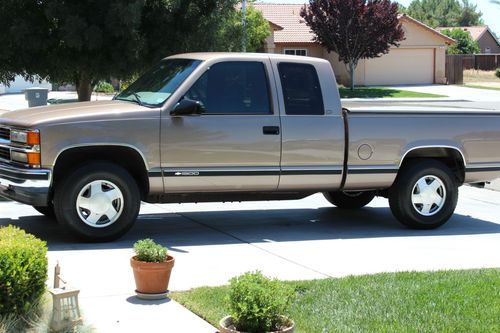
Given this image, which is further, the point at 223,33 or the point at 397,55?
the point at 397,55

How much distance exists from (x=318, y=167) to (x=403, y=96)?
117 ft

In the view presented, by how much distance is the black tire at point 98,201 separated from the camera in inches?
333

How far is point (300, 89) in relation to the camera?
9508 mm

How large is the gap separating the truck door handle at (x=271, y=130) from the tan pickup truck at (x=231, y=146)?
0.01 m

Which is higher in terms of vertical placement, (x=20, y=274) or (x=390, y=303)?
(x=20, y=274)

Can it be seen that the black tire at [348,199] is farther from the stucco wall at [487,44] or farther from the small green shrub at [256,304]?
the stucco wall at [487,44]

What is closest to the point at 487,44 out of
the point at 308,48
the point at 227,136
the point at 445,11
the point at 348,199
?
the point at 445,11

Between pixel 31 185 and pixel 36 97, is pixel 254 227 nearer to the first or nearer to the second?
pixel 31 185

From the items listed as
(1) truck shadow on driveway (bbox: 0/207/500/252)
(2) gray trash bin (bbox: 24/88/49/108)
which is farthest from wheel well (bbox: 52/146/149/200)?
(2) gray trash bin (bbox: 24/88/49/108)

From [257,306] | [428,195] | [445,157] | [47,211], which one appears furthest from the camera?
[445,157]

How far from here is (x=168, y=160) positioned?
28.9ft

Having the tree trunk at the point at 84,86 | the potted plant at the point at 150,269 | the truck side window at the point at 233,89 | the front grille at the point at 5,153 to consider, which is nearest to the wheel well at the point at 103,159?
the front grille at the point at 5,153

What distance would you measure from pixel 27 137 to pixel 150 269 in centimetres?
274

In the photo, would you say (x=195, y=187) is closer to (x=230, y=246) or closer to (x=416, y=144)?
(x=230, y=246)
